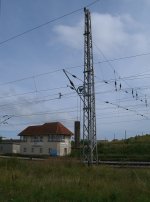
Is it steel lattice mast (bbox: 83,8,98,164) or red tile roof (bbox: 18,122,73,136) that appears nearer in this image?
steel lattice mast (bbox: 83,8,98,164)

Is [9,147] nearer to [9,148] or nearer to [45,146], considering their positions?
[9,148]

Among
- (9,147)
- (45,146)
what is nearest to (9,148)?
(9,147)

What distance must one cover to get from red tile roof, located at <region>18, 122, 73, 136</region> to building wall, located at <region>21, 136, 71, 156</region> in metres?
1.27

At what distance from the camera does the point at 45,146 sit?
97062 millimetres

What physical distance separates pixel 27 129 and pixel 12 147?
23.6 feet

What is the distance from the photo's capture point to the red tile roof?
315 feet

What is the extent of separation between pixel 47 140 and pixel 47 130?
8.89 feet

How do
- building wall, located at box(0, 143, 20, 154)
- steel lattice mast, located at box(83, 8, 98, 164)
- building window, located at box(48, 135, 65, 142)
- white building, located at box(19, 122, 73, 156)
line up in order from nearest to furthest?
steel lattice mast, located at box(83, 8, 98, 164)
white building, located at box(19, 122, 73, 156)
building window, located at box(48, 135, 65, 142)
building wall, located at box(0, 143, 20, 154)

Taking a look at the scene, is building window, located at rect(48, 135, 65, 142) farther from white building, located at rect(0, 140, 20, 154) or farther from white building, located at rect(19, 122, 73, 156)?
white building, located at rect(0, 140, 20, 154)

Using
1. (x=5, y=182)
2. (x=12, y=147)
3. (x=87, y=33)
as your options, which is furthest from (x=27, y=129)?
(x=5, y=182)

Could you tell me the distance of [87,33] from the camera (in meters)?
37.2

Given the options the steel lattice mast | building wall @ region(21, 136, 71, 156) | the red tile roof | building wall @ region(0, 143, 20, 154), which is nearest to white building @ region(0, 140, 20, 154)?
Answer: building wall @ region(0, 143, 20, 154)

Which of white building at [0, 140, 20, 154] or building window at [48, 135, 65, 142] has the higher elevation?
building window at [48, 135, 65, 142]

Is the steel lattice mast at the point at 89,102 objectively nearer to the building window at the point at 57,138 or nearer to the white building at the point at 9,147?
the building window at the point at 57,138
